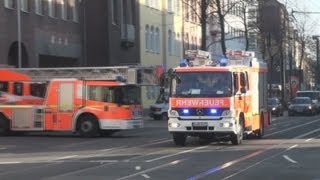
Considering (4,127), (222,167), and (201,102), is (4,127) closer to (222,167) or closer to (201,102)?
(201,102)

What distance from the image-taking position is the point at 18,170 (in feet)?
55.3

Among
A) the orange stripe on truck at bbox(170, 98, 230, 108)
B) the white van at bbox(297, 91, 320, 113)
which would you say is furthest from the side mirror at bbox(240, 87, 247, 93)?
the white van at bbox(297, 91, 320, 113)

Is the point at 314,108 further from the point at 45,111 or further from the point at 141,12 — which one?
the point at 45,111

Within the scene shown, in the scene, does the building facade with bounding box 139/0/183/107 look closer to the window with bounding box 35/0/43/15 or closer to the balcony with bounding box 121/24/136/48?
the balcony with bounding box 121/24/136/48

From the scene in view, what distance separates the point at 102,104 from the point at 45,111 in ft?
8.19

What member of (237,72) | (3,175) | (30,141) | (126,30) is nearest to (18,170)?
(3,175)

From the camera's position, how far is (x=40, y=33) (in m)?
46.3

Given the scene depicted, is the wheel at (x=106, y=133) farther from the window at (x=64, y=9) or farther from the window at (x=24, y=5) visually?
the window at (x=64, y=9)

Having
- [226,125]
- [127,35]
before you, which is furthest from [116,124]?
[127,35]

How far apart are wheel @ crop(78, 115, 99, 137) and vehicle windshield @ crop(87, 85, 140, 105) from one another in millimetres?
886

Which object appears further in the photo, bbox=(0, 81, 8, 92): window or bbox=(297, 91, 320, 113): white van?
bbox=(297, 91, 320, 113): white van

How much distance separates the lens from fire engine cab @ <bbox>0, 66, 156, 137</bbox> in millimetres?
30688

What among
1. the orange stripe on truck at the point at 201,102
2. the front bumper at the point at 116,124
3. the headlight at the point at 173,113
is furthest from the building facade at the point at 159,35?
the orange stripe on truck at the point at 201,102

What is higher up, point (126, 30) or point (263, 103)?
point (126, 30)
